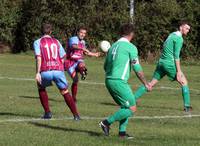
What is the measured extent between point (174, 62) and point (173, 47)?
34cm

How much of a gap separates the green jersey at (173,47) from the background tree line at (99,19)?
1038 inches

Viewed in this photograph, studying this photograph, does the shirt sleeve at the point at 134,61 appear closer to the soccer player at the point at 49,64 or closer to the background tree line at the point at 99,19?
the soccer player at the point at 49,64

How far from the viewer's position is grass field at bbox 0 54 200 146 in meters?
10.9

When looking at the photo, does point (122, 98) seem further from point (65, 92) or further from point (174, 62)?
point (174, 62)

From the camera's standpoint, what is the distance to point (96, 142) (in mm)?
10633

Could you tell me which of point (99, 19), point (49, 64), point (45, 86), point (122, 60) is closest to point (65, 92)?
point (45, 86)

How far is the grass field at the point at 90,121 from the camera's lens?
10.9 m

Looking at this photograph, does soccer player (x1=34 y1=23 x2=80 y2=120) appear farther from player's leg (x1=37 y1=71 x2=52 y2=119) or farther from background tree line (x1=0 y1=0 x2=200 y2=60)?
background tree line (x1=0 y1=0 x2=200 y2=60)

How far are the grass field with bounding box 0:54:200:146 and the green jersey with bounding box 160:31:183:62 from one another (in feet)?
3.97

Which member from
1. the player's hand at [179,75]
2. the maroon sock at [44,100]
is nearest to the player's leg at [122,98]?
the maroon sock at [44,100]

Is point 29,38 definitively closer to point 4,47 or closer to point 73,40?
point 4,47

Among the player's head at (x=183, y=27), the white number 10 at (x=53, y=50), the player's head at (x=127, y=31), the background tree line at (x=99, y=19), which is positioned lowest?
the background tree line at (x=99, y=19)

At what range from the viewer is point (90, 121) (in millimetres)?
13328

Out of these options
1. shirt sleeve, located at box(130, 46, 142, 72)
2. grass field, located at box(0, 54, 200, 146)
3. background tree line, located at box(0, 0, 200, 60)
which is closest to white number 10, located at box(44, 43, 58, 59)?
grass field, located at box(0, 54, 200, 146)
